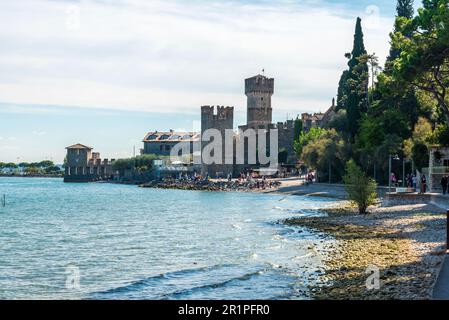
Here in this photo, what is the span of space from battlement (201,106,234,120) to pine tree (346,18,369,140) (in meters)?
45.5

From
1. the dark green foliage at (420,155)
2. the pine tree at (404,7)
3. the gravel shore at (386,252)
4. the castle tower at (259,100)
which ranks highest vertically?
the pine tree at (404,7)

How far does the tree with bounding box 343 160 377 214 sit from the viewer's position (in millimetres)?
34250

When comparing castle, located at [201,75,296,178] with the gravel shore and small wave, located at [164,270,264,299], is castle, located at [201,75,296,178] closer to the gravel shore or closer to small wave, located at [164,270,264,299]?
the gravel shore

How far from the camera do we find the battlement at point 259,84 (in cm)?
10982

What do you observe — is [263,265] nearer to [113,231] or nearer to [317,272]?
[317,272]

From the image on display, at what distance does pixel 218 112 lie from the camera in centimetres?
10512

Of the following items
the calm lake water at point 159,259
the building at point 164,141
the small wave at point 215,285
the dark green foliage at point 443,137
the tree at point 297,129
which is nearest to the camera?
the small wave at point 215,285

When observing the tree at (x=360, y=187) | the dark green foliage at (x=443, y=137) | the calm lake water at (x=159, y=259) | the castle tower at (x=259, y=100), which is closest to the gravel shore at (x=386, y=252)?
the calm lake water at (x=159, y=259)

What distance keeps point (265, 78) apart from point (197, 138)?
70.8ft

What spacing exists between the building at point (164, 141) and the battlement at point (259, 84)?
898 inches

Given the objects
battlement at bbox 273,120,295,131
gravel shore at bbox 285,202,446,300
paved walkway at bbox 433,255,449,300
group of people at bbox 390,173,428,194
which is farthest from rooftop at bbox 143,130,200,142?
paved walkway at bbox 433,255,449,300

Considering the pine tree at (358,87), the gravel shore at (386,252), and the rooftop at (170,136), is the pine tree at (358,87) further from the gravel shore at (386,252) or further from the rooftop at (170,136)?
the rooftop at (170,136)
